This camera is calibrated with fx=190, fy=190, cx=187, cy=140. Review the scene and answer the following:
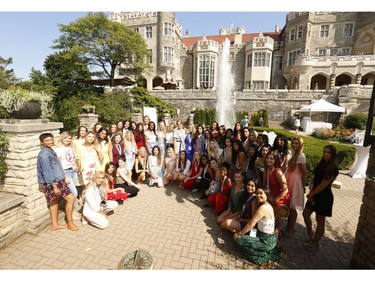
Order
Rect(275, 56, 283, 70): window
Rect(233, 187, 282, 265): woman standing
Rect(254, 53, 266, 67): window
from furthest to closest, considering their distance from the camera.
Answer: Rect(275, 56, 283, 70): window
Rect(254, 53, 266, 67): window
Rect(233, 187, 282, 265): woman standing

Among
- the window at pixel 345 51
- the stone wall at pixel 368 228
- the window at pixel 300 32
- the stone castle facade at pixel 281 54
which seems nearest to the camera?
the stone wall at pixel 368 228

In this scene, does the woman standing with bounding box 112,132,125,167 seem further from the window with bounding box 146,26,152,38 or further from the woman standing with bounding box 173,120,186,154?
the window with bounding box 146,26,152,38

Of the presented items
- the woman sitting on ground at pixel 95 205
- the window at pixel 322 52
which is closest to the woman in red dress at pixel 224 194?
the woman sitting on ground at pixel 95 205

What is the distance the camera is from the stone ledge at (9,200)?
11.4ft

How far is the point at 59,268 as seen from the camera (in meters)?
3.13

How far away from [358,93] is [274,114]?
892 cm

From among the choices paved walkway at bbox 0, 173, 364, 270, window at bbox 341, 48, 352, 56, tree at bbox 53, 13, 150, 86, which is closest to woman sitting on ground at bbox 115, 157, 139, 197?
paved walkway at bbox 0, 173, 364, 270

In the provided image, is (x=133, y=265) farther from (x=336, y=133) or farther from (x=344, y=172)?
(x=336, y=133)

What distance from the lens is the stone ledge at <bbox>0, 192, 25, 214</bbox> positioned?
347 centimetres

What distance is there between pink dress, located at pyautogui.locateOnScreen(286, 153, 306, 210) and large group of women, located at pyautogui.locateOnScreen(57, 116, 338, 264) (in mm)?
18

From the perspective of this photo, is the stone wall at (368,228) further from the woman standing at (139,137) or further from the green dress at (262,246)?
the woman standing at (139,137)

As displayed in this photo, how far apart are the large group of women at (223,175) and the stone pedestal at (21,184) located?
0.61m

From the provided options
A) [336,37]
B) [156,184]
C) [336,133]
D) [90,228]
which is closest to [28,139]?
[90,228]

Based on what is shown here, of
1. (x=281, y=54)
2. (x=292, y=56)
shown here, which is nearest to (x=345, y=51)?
(x=292, y=56)
